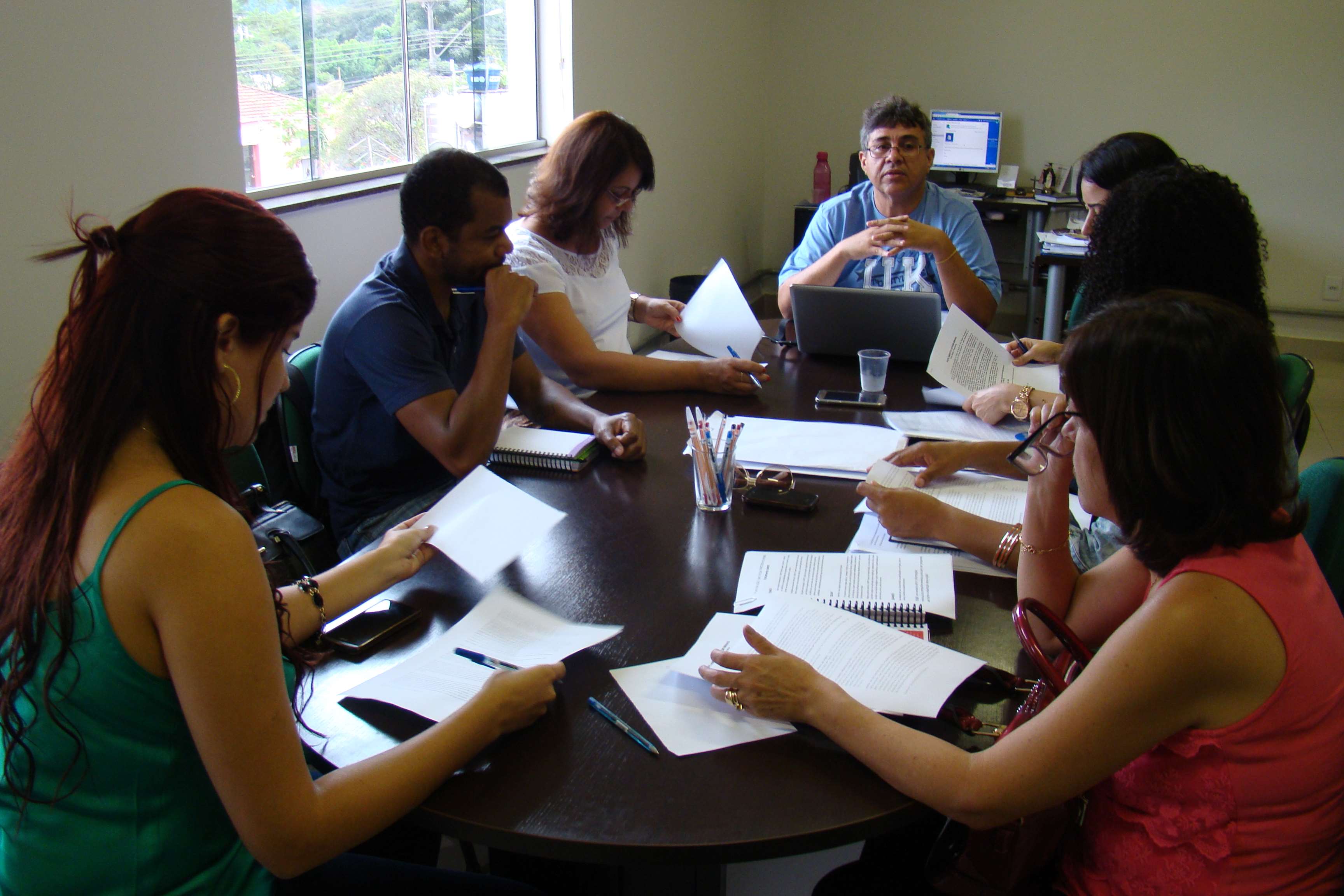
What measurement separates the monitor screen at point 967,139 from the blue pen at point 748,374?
12.9 ft

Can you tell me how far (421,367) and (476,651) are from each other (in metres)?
0.75

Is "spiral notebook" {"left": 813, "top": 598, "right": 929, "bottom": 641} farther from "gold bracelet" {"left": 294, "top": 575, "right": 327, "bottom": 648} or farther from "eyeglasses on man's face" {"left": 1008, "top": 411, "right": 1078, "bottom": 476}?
"gold bracelet" {"left": 294, "top": 575, "right": 327, "bottom": 648}

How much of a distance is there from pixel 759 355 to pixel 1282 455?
65.6 inches

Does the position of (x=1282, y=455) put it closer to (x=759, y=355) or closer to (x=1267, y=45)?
(x=759, y=355)

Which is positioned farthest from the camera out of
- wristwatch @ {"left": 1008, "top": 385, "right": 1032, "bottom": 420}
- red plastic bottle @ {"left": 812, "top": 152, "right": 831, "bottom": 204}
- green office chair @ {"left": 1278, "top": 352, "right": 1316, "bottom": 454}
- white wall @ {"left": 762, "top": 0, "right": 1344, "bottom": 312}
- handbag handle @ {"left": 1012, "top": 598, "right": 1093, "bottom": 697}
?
red plastic bottle @ {"left": 812, "top": 152, "right": 831, "bottom": 204}

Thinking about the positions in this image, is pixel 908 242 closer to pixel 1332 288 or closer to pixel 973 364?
pixel 973 364

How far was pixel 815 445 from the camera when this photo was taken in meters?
1.88

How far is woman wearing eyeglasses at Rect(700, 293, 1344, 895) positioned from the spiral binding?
0.77ft

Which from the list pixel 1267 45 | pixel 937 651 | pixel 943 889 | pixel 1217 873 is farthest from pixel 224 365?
pixel 1267 45

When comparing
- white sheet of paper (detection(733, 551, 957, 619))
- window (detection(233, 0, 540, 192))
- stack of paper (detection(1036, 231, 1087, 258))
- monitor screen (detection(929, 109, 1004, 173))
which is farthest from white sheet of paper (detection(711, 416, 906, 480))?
monitor screen (detection(929, 109, 1004, 173))

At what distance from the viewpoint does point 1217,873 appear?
3.19 feet

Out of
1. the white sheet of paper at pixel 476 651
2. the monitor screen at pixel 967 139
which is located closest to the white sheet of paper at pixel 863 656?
the white sheet of paper at pixel 476 651

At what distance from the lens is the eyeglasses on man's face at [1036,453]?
1.25 metres

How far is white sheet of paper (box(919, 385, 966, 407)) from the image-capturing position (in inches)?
85.4
